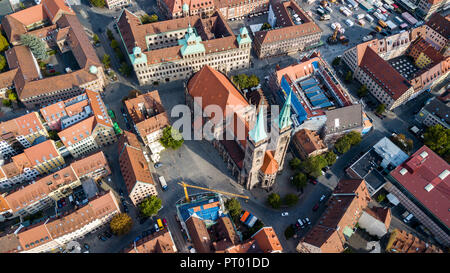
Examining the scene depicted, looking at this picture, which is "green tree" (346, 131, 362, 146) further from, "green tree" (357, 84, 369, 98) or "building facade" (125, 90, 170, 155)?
"building facade" (125, 90, 170, 155)

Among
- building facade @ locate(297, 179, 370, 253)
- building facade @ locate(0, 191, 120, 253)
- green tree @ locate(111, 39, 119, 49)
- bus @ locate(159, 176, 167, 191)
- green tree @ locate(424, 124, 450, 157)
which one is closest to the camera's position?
building facade @ locate(0, 191, 120, 253)

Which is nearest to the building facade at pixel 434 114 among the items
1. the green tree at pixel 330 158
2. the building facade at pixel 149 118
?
the green tree at pixel 330 158

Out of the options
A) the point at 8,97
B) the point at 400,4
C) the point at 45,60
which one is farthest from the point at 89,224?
the point at 400,4

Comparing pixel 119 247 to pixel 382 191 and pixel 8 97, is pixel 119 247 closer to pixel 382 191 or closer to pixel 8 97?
pixel 8 97

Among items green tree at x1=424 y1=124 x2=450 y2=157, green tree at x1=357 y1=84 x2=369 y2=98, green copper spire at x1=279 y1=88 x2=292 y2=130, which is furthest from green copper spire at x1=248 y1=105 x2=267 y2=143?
green tree at x1=424 y1=124 x2=450 y2=157

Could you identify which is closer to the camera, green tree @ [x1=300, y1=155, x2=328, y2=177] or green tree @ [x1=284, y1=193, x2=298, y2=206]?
green tree @ [x1=284, y1=193, x2=298, y2=206]

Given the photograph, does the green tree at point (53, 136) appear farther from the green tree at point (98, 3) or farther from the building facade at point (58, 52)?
the green tree at point (98, 3)

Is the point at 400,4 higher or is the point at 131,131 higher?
the point at 400,4
